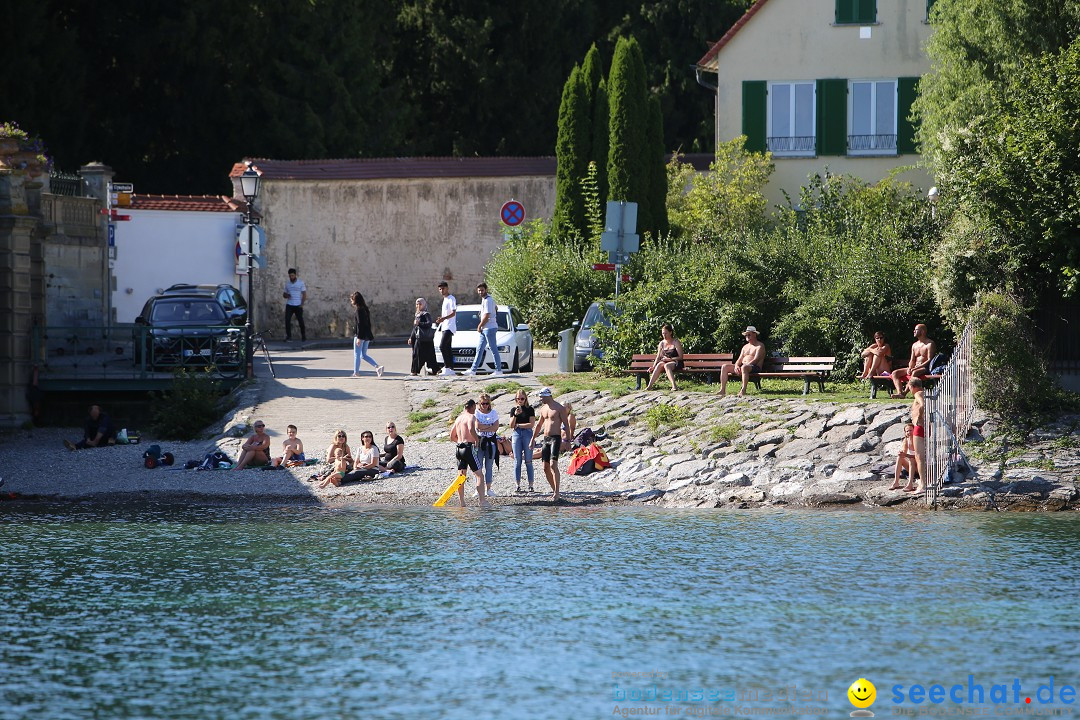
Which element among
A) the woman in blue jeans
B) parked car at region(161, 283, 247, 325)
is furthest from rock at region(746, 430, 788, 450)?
parked car at region(161, 283, 247, 325)

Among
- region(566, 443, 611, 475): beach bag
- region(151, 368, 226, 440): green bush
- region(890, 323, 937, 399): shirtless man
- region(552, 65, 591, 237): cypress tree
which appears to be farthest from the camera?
region(552, 65, 591, 237): cypress tree

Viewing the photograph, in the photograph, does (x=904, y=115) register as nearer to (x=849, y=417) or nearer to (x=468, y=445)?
(x=849, y=417)

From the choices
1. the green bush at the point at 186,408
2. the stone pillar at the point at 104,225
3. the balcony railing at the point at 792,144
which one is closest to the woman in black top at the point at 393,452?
the green bush at the point at 186,408

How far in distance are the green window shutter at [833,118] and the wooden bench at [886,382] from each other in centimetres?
1364

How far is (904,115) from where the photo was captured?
124 ft

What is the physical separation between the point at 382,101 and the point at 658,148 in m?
15.2

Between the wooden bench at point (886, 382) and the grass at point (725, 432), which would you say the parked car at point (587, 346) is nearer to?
the grass at point (725, 432)

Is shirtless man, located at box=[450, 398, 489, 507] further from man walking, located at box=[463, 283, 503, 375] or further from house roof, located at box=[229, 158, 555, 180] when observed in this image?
house roof, located at box=[229, 158, 555, 180]

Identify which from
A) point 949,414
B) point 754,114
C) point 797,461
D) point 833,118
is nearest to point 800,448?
point 797,461

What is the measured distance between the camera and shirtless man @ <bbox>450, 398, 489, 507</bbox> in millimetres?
22578

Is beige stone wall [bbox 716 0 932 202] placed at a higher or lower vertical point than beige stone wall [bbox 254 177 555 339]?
higher

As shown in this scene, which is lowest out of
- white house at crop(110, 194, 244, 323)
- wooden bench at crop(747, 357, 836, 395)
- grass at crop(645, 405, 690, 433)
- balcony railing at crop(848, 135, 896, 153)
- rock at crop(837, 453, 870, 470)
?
rock at crop(837, 453, 870, 470)

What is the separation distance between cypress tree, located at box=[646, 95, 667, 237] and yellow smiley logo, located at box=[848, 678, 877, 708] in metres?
25.7

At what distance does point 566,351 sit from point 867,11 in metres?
14.0
